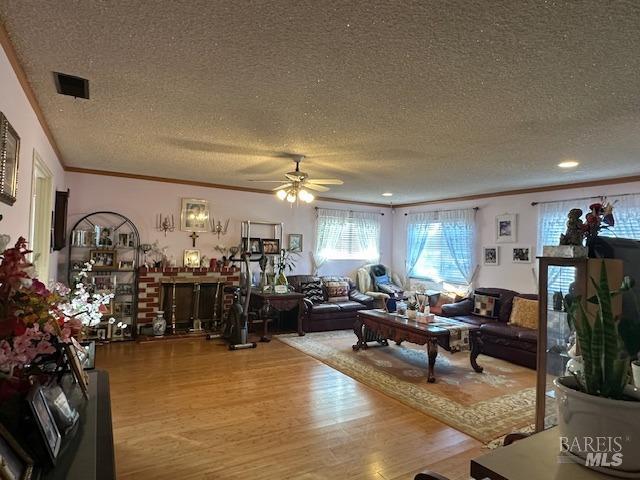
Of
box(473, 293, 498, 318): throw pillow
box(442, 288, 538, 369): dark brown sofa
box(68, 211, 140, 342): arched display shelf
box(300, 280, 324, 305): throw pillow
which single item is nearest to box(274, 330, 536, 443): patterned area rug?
box(442, 288, 538, 369): dark brown sofa

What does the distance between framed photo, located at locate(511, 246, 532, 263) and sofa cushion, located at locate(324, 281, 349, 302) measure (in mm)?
2812

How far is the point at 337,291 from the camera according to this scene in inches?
264

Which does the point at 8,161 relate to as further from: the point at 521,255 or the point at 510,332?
the point at 521,255

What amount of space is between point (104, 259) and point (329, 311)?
345cm

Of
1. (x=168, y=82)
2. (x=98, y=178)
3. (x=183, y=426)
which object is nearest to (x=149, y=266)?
(x=98, y=178)

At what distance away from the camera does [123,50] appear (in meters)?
1.94

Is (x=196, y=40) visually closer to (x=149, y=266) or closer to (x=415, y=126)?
(x=415, y=126)

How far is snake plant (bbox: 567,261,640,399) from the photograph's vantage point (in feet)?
2.90

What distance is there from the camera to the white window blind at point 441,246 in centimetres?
648

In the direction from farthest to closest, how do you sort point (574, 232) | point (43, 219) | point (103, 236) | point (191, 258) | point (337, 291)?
1. point (337, 291)
2. point (191, 258)
3. point (103, 236)
4. point (43, 219)
5. point (574, 232)

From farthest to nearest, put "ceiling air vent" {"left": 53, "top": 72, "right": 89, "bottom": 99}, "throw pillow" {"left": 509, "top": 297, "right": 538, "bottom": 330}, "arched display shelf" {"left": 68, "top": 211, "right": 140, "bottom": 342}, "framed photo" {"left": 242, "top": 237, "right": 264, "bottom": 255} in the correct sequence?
"framed photo" {"left": 242, "top": 237, "right": 264, "bottom": 255} < "arched display shelf" {"left": 68, "top": 211, "right": 140, "bottom": 342} < "throw pillow" {"left": 509, "top": 297, "right": 538, "bottom": 330} < "ceiling air vent" {"left": 53, "top": 72, "right": 89, "bottom": 99}

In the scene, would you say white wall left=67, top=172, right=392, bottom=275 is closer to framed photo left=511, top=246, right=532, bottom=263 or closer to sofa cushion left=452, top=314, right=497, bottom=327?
sofa cushion left=452, top=314, right=497, bottom=327

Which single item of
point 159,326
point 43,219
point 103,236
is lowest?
point 159,326

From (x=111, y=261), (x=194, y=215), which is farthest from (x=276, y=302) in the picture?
(x=111, y=261)
